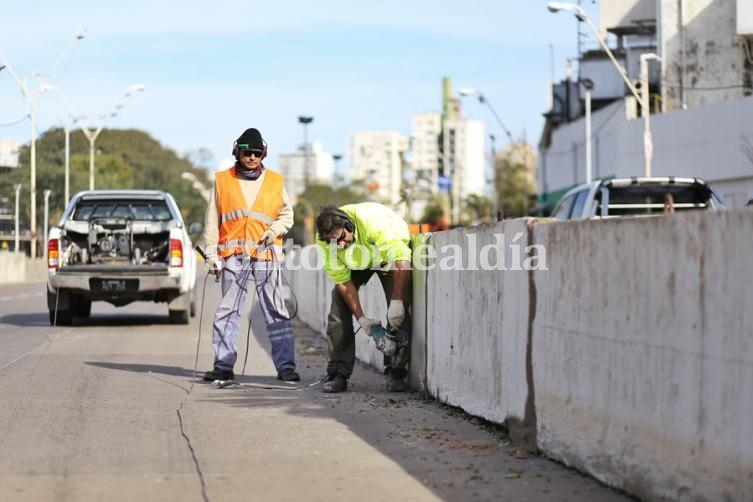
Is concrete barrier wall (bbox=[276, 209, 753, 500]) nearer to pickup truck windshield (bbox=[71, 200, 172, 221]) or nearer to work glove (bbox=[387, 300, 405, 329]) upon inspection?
work glove (bbox=[387, 300, 405, 329])

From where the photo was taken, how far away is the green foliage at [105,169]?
10506cm

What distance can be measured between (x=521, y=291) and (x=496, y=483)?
1492 mm

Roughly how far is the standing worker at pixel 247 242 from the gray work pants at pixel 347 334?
2.31 feet

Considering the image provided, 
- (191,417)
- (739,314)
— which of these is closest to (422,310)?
(191,417)

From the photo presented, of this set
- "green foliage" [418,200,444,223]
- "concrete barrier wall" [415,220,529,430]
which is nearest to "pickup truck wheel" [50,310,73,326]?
"concrete barrier wall" [415,220,529,430]

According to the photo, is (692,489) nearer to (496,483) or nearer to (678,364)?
(678,364)

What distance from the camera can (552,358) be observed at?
755 centimetres

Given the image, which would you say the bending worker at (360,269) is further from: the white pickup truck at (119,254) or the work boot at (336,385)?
the white pickup truck at (119,254)

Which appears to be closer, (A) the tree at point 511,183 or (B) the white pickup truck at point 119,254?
(B) the white pickup truck at point 119,254

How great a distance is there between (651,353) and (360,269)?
500 cm

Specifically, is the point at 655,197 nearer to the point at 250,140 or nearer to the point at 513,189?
the point at 250,140

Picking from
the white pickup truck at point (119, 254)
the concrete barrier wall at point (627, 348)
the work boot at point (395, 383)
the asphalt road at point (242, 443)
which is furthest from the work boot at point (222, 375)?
the white pickup truck at point (119, 254)

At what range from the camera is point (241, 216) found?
1191cm

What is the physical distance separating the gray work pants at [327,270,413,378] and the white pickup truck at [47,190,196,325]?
8.50 m
